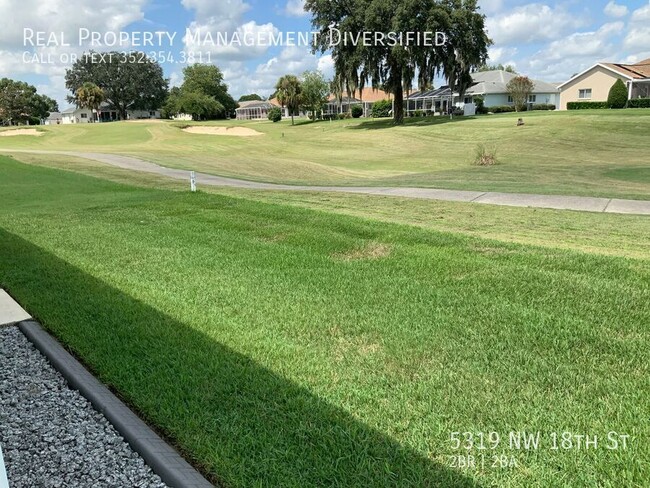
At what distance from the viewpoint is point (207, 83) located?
102062 mm

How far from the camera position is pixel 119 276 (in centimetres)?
609

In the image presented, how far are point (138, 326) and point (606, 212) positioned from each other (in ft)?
32.7

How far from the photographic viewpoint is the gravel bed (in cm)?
270

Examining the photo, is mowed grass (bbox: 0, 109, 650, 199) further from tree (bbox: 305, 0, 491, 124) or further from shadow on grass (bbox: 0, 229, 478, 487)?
shadow on grass (bbox: 0, 229, 478, 487)

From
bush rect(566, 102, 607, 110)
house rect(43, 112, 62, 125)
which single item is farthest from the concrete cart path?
house rect(43, 112, 62, 125)

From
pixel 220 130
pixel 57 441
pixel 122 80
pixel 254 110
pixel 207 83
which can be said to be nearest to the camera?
pixel 57 441

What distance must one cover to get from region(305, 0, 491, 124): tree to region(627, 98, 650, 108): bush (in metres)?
15.3

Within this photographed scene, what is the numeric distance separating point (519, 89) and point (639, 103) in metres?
13.2

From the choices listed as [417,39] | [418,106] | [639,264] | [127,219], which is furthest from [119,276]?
[418,106]

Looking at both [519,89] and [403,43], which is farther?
[519,89]

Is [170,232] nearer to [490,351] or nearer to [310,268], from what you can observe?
[310,268]

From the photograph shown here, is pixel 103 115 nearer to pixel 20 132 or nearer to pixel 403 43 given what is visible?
pixel 20 132

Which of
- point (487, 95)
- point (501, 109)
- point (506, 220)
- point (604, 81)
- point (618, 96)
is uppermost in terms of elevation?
point (604, 81)

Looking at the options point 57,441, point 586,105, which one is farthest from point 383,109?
point 57,441
